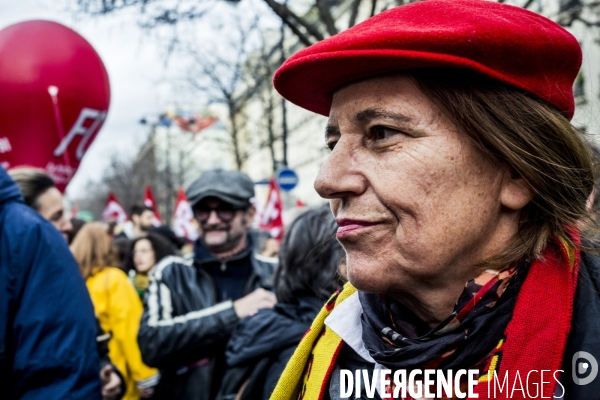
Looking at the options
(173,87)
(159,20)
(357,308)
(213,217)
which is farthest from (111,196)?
(357,308)

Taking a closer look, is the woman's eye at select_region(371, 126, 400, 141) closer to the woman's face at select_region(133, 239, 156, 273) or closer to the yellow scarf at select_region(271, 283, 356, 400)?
the yellow scarf at select_region(271, 283, 356, 400)

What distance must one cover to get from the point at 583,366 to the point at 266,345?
1683 millimetres

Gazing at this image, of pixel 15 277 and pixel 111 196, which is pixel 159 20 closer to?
pixel 15 277

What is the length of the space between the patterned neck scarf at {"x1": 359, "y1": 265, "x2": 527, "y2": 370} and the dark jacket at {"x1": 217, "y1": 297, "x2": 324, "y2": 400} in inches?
48.2

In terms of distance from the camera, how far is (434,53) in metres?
1.36

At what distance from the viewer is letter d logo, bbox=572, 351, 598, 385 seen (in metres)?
1.25

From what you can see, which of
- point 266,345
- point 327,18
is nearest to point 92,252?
point 266,345

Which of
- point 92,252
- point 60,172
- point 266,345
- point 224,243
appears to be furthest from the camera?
point 92,252

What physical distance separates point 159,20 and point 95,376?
5000mm

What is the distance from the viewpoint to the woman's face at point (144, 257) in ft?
22.9

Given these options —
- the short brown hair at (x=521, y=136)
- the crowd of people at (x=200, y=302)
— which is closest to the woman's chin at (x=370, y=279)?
the short brown hair at (x=521, y=136)

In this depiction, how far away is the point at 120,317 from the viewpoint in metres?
4.68

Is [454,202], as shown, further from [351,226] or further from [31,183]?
[31,183]

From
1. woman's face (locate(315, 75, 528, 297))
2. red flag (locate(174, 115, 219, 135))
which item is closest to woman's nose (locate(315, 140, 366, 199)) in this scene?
woman's face (locate(315, 75, 528, 297))
